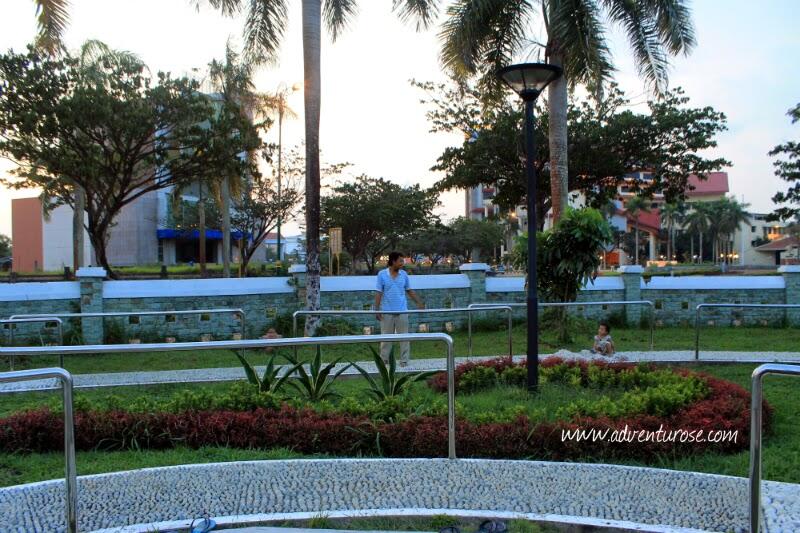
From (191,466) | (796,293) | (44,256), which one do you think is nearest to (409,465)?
(191,466)

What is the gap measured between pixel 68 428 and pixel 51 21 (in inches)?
393

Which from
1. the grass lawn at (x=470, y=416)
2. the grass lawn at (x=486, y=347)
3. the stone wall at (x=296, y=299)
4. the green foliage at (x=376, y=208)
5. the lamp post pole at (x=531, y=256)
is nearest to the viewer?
the grass lawn at (x=470, y=416)

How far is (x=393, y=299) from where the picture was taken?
9.95 metres

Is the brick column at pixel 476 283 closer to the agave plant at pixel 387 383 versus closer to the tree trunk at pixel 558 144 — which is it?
the tree trunk at pixel 558 144

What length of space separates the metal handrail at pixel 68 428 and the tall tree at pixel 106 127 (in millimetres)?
15260

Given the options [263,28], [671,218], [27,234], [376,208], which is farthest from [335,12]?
[671,218]

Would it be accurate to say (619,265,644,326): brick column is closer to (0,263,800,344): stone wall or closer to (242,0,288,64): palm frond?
(0,263,800,344): stone wall

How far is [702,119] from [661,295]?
9076 mm

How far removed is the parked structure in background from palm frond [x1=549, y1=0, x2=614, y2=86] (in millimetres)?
36292

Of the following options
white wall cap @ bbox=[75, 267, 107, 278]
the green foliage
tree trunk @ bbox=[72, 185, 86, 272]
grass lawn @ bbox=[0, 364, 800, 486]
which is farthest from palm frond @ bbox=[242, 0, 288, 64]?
the green foliage

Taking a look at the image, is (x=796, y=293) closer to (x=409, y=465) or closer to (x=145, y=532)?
(x=409, y=465)

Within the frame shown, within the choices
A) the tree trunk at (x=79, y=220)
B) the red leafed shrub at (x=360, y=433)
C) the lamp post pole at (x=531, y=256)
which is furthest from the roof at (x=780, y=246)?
the red leafed shrub at (x=360, y=433)

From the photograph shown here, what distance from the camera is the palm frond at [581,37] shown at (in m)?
14.1

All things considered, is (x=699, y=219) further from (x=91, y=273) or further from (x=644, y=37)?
(x=91, y=273)
